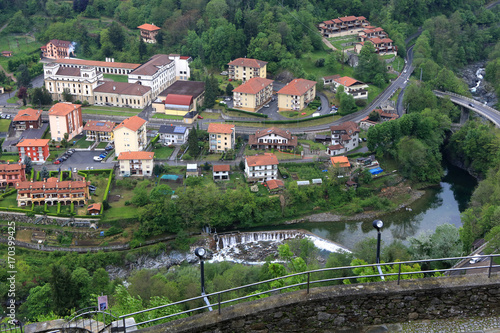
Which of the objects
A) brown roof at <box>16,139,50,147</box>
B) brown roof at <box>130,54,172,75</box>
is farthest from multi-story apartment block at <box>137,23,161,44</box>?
brown roof at <box>16,139,50,147</box>

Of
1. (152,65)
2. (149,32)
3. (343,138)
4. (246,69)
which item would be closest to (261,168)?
(343,138)

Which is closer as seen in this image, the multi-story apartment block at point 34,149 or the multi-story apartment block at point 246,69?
the multi-story apartment block at point 34,149

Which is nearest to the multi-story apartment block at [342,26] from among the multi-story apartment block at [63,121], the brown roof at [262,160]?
the brown roof at [262,160]

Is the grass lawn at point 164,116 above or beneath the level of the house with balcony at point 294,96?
beneath

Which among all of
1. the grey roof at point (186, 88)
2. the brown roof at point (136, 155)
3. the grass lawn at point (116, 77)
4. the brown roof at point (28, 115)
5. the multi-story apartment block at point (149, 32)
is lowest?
the brown roof at point (136, 155)

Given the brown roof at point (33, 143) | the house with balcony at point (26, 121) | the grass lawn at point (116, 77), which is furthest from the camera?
the grass lawn at point (116, 77)

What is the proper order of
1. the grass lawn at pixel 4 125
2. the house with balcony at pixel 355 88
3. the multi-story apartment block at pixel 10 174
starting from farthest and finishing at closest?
1. the house with balcony at pixel 355 88
2. the grass lawn at pixel 4 125
3. the multi-story apartment block at pixel 10 174

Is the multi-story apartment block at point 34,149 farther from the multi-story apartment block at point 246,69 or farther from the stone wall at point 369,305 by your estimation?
the stone wall at point 369,305
